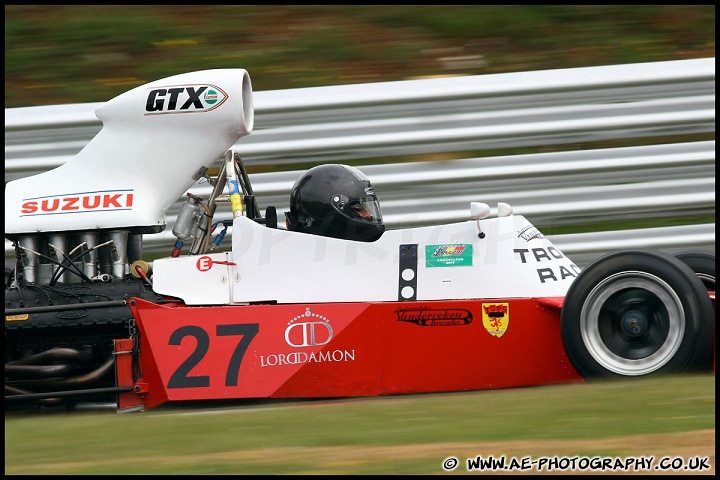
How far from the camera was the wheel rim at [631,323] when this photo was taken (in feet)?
17.8

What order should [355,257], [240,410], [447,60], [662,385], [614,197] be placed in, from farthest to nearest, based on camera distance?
[447,60] → [614,197] → [355,257] → [240,410] → [662,385]

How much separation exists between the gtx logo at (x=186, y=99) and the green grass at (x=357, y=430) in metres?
2.00

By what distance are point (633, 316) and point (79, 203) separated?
3411 mm

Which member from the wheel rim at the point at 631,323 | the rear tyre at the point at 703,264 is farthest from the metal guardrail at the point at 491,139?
the wheel rim at the point at 631,323

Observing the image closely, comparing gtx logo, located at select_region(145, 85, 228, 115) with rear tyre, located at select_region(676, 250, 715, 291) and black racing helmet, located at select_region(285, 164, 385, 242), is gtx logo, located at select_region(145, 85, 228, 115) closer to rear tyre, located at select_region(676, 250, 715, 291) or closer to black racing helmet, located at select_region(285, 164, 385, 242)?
black racing helmet, located at select_region(285, 164, 385, 242)

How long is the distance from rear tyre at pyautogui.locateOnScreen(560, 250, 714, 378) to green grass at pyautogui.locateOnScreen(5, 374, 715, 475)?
0.19 meters

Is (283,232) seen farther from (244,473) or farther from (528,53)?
(528,53)

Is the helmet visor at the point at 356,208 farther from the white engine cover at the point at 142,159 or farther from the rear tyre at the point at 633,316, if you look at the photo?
the rear tyre at the point at 633,316

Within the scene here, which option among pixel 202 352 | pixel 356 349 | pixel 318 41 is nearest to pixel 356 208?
pixel 356 349

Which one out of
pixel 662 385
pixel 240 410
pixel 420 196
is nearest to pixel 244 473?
pixel 240 410

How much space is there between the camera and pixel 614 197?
26.3ft

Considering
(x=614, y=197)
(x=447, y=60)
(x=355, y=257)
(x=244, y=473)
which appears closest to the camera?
(x=244, y=473)

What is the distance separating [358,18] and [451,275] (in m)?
4.46

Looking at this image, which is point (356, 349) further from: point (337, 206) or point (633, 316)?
point (633, 316)
